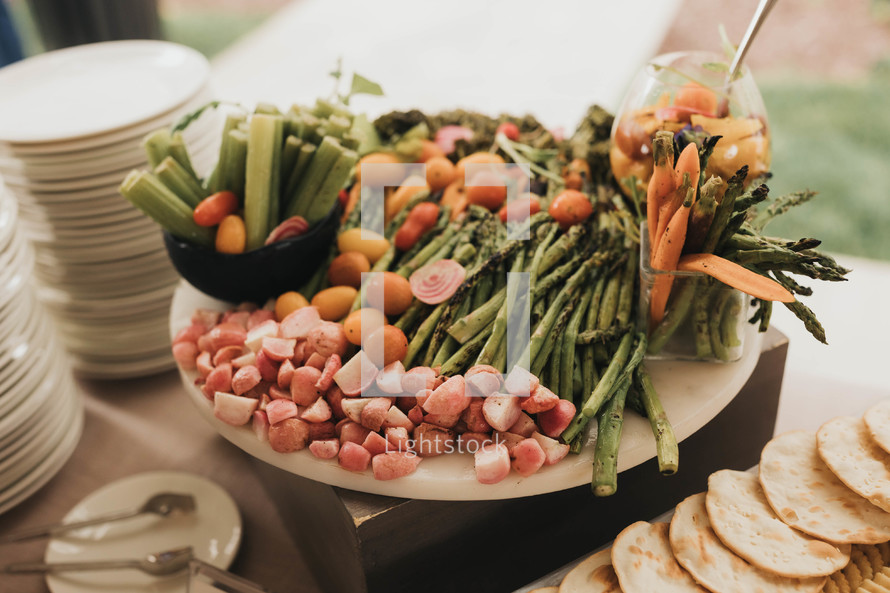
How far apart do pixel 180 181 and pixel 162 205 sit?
9 centimetres

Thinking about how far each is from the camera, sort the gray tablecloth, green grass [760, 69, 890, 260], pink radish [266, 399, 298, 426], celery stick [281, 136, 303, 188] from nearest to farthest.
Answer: pink radish [266, 399, 298, 426] → the gray tablecloth → celery stick [281, 136, 303, 188] → green grass [760, 69, 890, 260]

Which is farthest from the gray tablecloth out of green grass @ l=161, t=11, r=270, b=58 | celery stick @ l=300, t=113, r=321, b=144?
green grass @ l=161, t=11, r=270, b=58

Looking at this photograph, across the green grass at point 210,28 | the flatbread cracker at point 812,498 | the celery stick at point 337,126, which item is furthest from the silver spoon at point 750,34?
the green grass at point 210,28

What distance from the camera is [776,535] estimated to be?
4.57 ft

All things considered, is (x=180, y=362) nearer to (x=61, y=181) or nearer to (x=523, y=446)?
(x=61, y=181)

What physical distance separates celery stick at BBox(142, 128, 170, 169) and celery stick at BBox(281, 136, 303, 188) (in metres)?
0.31

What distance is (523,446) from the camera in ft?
4.67

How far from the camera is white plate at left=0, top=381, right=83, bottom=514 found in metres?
2.00

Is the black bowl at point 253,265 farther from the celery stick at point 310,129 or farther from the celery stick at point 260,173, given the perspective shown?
the celery stick at point 310,129

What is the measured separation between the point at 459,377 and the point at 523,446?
20cm

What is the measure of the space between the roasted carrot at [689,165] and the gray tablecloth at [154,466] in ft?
4.32

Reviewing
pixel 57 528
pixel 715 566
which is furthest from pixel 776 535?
pixel 57 528

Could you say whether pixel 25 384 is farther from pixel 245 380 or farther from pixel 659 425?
pixel 659 425

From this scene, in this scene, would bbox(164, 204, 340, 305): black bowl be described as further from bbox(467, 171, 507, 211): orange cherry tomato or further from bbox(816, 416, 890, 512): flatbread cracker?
bbox(816, 416, 890, 512): flatbread cracker
